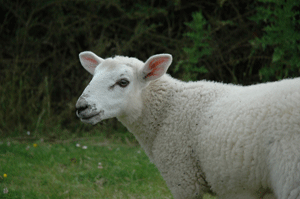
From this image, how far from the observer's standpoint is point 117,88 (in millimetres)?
2580

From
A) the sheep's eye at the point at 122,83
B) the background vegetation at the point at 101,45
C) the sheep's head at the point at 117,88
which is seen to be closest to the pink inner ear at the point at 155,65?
the sheep's head at the point at 117,88

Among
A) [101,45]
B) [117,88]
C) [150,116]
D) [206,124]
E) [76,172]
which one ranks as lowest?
[76,172]

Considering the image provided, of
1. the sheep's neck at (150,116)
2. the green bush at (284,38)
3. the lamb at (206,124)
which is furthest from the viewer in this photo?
the green bush at (284,38)

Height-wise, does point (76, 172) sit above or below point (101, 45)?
below

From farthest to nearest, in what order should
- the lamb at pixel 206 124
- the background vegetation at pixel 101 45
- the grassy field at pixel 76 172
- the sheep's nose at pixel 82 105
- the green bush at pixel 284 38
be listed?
1. the background vegetation at pixel 101 45
2. the green bush at pixel 284 38
3. the grassy field at pixel 76 172
4. the sheep's nose at pixel 82 105
5. the lamb at pixel 206 124

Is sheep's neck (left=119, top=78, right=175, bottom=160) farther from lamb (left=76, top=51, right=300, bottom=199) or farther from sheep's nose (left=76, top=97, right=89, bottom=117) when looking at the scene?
sheep's nose (left=76, top=97, right=89, bottom=117)

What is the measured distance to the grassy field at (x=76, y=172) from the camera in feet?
11.0

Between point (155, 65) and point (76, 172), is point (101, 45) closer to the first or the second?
point (76, 172)

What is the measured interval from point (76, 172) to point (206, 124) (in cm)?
210

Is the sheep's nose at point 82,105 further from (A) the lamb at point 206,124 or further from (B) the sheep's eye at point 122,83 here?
(B) the sheep's eye at point 122,83

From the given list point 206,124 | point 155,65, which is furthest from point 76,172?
point 206,124

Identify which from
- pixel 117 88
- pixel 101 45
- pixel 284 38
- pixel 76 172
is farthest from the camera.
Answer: pixel 101 45

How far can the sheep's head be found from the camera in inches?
96.7

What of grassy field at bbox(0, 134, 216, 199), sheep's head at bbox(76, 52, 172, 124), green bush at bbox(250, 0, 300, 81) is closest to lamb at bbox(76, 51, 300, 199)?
sheep's head at bbox(76, 52, 172, 124)
